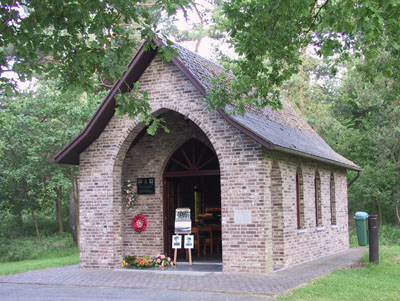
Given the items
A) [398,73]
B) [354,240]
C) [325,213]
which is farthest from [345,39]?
[354,240]

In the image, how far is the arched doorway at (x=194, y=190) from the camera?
1546 cm

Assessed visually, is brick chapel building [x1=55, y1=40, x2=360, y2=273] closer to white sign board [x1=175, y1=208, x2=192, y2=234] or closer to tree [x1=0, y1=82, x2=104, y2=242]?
white sign board [x1=175, y1=208, x2=192, y2=234]

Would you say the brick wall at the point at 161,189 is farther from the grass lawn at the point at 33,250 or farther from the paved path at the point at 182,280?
the grass lawn at the point at 33,250

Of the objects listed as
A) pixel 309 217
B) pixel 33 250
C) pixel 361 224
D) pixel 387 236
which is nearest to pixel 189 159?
pixel 309 217

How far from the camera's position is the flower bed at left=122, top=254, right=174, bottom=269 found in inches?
554

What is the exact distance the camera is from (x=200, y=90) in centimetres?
1301

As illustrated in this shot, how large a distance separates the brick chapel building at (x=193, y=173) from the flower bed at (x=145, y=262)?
25cm

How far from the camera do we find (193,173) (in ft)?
50.0

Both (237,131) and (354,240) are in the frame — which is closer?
(237,131)

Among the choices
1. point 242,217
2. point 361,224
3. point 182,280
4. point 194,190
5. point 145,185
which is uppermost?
point 145,185

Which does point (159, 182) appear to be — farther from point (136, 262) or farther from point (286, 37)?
point (286, 37)

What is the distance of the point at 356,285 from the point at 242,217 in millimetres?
3240

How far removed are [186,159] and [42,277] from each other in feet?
16.9

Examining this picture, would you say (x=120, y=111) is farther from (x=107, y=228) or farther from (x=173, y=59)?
(x=107, y=228)
